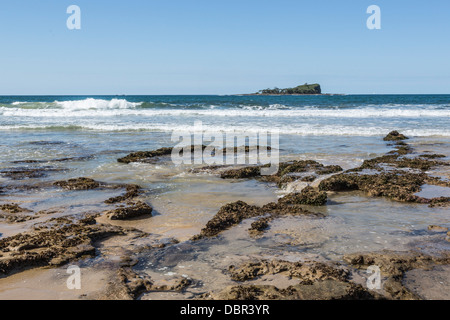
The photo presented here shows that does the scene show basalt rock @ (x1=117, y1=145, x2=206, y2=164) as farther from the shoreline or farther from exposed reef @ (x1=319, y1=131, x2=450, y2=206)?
exposed reef @ (x1=319, y1=131, x2=450, y2=206)

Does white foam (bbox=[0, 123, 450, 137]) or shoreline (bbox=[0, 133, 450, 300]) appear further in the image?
white foam (bbox=[0, 123, 450, 137])

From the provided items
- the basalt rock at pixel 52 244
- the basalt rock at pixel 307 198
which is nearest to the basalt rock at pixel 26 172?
the basalt rock at pixel 52 244

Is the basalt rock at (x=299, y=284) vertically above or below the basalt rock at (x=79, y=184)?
below

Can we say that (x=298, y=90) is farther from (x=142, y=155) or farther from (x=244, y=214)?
(x=244, y=214)

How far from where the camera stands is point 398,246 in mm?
4539

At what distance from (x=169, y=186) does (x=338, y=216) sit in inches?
144

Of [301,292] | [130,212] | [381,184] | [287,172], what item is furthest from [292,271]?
[287,172]

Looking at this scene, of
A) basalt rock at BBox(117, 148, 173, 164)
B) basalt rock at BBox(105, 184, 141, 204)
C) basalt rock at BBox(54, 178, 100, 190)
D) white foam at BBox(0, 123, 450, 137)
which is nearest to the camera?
basalt rock at BBox(105, 184, 141, 204)

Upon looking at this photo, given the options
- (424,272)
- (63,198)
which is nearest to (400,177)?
(424,272)

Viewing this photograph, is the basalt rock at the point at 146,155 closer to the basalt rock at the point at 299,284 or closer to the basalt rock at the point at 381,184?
the basalt rock at the point at 381,184

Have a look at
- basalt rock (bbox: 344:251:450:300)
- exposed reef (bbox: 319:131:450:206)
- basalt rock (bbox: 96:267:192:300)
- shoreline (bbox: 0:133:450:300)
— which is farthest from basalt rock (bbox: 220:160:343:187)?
basalt rock (bbox: 96:267:192:300)
